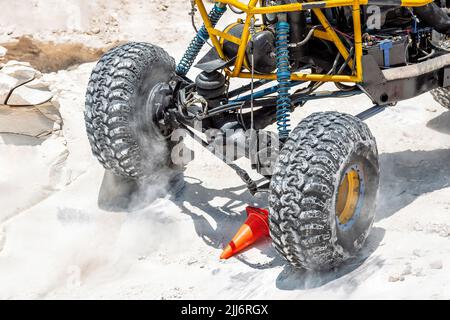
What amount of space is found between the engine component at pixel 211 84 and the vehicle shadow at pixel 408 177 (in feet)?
4.67

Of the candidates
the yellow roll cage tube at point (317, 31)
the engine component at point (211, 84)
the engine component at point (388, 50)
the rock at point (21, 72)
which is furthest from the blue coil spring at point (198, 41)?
the rock at point (21, 72)

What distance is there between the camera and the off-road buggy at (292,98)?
4.05 metres

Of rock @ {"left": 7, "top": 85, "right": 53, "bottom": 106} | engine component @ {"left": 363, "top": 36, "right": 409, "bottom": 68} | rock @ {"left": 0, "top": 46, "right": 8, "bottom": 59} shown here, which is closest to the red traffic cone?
engine component @ {"left": 363, "top": 36, "right": 409, "bottom": 68}

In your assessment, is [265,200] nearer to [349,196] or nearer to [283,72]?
[349,196]

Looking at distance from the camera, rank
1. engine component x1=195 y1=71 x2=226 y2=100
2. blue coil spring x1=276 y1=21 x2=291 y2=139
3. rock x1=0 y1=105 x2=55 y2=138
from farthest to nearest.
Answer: rock x1=0 y1=105 x2=55 y2=138 < engine component x1=195 y1=71 x2=226 y2=100 < blue coil spring x1=276 y1=21 x2=291 y2=139

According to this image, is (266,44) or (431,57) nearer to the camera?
(266,44)

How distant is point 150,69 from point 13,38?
2865mm

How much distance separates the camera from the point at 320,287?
4.10 meters

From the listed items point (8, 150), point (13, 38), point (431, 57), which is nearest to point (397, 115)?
point (431, 57)

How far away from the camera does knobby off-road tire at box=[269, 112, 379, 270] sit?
13.1 feet

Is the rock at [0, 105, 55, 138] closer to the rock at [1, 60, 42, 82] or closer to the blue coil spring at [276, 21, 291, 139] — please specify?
the rock at [1, 60, 42, 82]

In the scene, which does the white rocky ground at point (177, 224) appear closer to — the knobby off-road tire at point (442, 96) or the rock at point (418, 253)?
the rock at point (418, 253)

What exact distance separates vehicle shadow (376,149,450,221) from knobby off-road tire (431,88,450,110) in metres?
0.65

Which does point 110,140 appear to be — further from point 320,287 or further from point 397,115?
point 397,115
